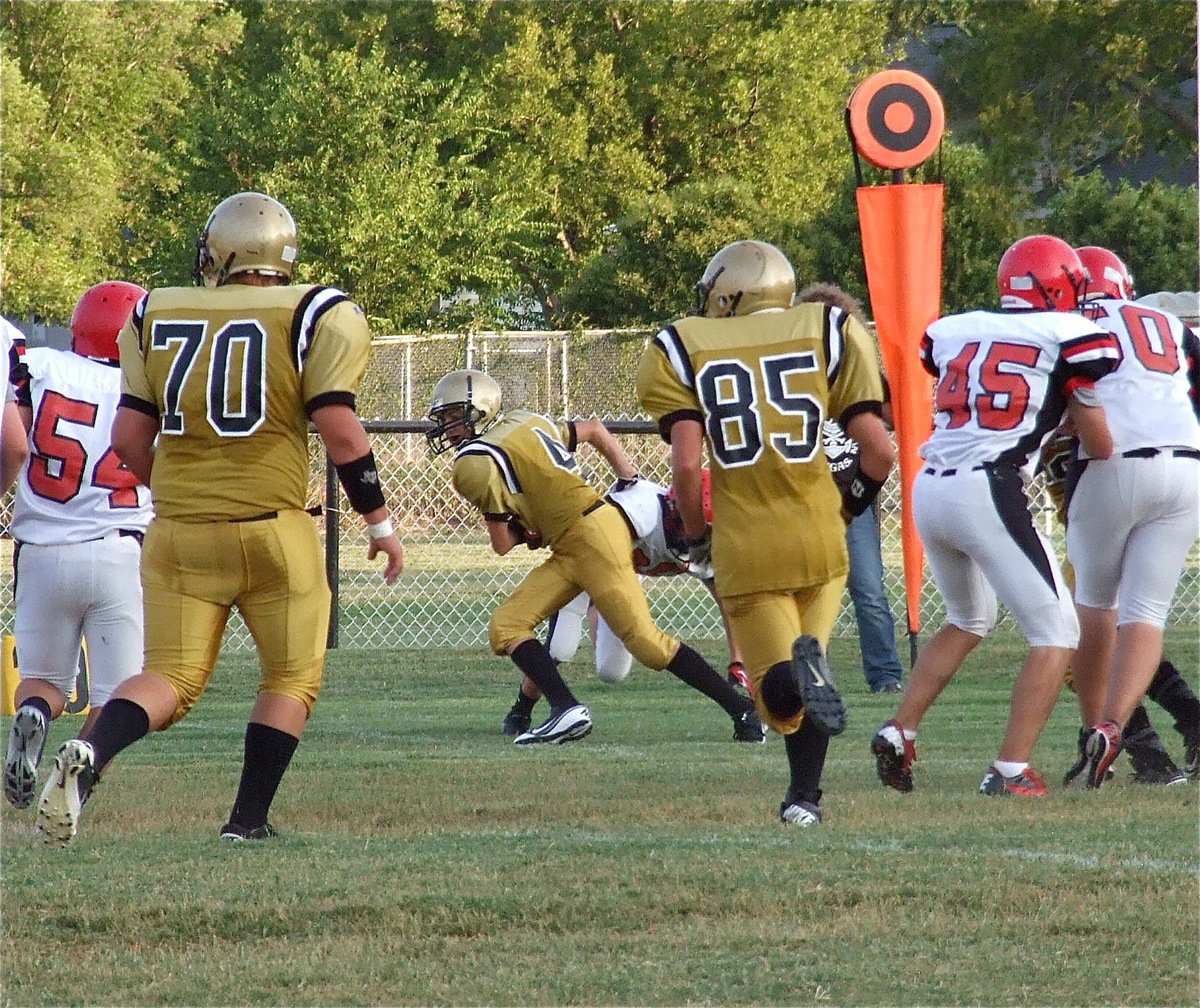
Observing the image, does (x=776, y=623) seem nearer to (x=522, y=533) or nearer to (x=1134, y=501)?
(x=1134, y=501)

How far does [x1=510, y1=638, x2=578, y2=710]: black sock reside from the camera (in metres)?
8.63

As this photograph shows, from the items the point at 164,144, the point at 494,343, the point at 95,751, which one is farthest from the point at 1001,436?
the point at 164,144

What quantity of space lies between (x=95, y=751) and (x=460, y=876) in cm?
113

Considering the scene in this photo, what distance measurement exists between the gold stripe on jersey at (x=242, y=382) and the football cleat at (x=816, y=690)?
1.53m

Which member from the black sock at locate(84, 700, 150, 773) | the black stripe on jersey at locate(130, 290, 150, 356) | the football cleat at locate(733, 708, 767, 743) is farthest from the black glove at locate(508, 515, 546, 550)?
the black sock at locate(84, 700, 150, 773)

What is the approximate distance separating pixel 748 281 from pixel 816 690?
128 cm

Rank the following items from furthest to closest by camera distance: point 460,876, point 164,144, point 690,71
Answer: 1. point 690,71
2. point 164,144
3. point 460,876

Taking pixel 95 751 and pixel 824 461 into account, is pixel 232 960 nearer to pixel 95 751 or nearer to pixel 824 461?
pixel 95 751

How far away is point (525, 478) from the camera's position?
335 inches

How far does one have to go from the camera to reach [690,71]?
37.9m

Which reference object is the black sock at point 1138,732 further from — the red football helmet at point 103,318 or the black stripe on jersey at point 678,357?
the red football helmet at point 103,318

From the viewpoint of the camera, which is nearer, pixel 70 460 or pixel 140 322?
pixel 140 322

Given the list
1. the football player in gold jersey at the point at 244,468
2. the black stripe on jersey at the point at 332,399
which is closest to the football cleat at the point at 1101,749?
the football player in gold jersey at the point at 244,468

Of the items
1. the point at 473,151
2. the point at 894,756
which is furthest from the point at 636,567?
the point at 473,151
